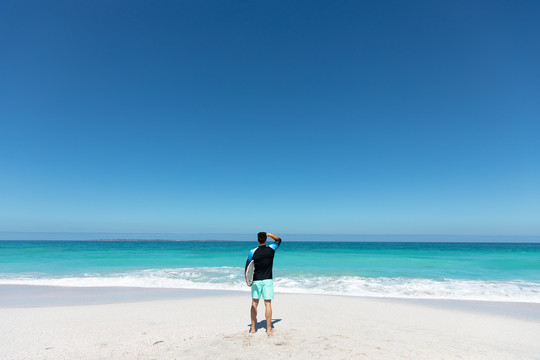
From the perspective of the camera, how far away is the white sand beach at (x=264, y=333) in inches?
177

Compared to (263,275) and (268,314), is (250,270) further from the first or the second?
(268,314)

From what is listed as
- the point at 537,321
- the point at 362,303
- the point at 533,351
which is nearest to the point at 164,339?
the point at 362,303

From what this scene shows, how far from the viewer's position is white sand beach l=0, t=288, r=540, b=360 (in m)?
4.50

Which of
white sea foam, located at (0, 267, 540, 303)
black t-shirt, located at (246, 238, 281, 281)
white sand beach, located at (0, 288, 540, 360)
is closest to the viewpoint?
white sand beach, located at (0, 288, 540, 360)

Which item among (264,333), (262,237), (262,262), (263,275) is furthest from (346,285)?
(262,237)

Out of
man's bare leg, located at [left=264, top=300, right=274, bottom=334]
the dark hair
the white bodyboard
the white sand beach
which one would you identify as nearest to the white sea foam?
the white sand beach

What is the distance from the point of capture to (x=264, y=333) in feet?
17.3

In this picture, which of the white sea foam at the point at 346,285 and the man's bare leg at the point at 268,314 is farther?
the white sea foam at the point at 346,285

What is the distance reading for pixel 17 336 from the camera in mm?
5324

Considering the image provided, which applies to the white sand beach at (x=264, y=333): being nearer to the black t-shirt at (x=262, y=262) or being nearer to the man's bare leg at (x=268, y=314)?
the man's bare leg at (x=268, y=314)

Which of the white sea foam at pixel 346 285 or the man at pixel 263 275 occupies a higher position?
the man at pixel 263 275

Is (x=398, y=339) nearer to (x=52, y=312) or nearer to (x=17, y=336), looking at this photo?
(x=17, y=336)

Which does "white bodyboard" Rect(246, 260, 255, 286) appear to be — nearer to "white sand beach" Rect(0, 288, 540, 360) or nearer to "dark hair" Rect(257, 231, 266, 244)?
"dark hair" Rect(257, 231, 266, 244)

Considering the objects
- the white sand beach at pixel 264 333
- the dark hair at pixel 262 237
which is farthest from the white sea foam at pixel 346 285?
the dark hair at pixel 262 237
